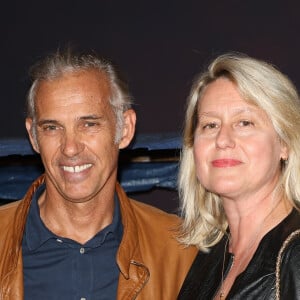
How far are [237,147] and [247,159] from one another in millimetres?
58

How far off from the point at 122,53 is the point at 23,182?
2.31 m

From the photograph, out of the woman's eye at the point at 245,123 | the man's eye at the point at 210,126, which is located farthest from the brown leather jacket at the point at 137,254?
the woman's eye at the point at 245,123

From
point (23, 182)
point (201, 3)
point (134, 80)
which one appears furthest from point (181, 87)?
point (23, 182)

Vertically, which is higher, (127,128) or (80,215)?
(127,128)

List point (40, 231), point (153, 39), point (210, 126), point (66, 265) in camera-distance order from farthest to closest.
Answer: point (153, 39) → point (40, 231) → point (66, 265) → point (210, 126)

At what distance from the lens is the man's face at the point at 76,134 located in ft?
9.32

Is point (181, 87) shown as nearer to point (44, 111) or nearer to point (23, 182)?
point (23, 182)

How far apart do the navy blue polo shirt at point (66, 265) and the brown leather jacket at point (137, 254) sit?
0.04 m

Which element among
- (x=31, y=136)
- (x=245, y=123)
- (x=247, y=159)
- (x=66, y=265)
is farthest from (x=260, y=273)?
(x=31, y=136)

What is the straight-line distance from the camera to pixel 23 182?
3.77m

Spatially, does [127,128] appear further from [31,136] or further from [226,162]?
[226,162]

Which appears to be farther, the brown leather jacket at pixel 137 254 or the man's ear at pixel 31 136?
the man's ear at pixel 31 136

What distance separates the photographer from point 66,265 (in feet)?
9.23

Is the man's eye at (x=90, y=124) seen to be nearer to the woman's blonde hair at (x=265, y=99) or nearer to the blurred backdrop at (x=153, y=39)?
the woman's blonde hair at (x=265, y=99)
